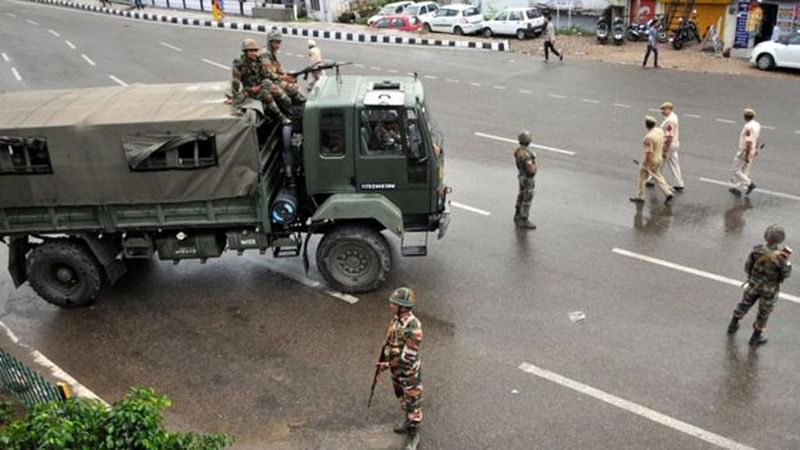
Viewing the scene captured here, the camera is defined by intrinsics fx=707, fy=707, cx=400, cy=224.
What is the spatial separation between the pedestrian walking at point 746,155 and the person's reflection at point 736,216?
249mm

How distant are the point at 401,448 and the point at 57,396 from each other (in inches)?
118

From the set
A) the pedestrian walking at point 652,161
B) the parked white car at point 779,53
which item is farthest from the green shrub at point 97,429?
the parked white car at point 779,53

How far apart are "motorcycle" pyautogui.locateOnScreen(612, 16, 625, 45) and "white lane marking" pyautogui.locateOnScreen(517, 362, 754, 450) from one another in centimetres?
2195

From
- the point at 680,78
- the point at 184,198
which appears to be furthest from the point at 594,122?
the point at 184,198

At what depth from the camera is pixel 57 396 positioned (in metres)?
6.02

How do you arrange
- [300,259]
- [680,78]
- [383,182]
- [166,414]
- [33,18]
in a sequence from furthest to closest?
1. [33,18]
2. [680,78]
3. [300,259]
4. [383,182]
5. [166,414]

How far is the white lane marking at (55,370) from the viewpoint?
7.10 m

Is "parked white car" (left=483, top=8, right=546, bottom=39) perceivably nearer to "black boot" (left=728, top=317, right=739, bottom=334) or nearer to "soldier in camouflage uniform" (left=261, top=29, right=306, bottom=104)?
"soldier in camouflage uniform" (left=261, top=29, right=306, bottom=104)

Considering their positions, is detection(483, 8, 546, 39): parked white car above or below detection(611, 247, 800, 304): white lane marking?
above

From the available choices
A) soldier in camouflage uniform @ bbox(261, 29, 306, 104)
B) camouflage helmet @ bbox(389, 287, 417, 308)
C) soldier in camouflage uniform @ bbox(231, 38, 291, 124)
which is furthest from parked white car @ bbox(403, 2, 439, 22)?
camouflage helmet @ bbox(389, 287, 417, 308)

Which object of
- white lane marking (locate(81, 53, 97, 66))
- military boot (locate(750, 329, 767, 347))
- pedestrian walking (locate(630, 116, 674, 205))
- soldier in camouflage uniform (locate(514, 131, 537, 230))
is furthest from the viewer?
white lane marking (locate(81, 53, 97, 66))

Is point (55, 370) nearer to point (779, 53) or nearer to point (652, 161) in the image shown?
point (652, 161)

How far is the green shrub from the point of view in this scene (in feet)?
14.4

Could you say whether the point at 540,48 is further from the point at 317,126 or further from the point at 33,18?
the point at 33,18
